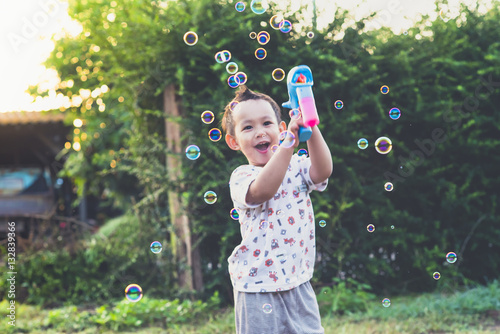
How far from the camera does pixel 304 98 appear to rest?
5.25ft

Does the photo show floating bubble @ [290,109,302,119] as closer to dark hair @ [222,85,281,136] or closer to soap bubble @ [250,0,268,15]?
dark hair @ [222,85,281,136]

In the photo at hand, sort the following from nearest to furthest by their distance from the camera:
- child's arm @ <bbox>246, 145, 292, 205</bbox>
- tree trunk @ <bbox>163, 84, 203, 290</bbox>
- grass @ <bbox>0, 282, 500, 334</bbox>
Answer: 1. child's arm @ <bbox>246, 145, 292, 205</bbox>
2. grass @ <bbox>0, 282, 500, 334</bbox>
3. tree trunk @ <bbox>163, 84, 203, 290</bbox>

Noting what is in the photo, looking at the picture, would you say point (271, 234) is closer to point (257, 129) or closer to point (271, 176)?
point (271, 176)

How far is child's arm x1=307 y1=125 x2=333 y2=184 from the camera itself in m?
1.80

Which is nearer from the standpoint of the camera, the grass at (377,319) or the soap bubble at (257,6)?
the soap bubble at (257,6)

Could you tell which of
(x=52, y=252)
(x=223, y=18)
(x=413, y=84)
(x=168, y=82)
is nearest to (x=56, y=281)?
(x=52, y=252)

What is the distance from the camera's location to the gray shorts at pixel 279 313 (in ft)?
6.03

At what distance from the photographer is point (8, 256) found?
499 centimetres

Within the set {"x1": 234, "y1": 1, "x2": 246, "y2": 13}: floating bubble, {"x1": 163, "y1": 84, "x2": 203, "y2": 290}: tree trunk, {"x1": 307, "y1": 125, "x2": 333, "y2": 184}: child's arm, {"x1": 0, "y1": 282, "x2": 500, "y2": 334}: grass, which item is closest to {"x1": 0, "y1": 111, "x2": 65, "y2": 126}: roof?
{"x1": 163, "y1": 84, "x2": 203, "y2": 290}: tree trunk

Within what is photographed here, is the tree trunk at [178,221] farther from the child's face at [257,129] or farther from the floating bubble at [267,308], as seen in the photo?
the floating bubble at [267,308]

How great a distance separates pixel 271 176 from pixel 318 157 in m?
0.24

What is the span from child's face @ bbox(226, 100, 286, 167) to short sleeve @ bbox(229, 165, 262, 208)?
61 mm

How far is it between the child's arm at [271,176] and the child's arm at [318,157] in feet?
0.45

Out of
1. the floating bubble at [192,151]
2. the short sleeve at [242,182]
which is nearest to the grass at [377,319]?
the floating bubble at [192,151]
